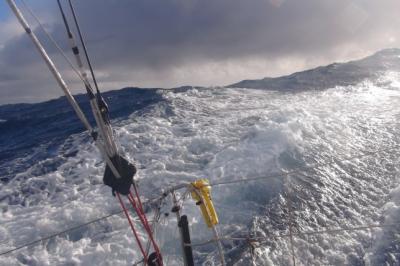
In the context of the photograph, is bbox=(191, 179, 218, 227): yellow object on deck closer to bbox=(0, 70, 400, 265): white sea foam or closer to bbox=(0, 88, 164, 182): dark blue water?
bbox=(0, 70, 400, 265): white sea foam

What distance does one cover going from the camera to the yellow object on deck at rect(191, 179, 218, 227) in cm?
295

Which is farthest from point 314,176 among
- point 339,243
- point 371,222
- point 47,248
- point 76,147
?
point 76,147

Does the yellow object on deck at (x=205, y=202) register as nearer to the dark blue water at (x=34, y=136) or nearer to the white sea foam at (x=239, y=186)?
the white sea foam at (x=239, y=186)

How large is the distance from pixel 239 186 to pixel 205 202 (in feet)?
13.0

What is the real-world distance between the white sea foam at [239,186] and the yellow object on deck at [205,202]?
35.7 inches

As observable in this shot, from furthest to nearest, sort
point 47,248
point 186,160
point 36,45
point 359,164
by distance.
A: point 186,160
point 359,164
point 47,248
point 36,45

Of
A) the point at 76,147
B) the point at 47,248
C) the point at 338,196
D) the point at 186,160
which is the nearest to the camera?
the point at 47,248

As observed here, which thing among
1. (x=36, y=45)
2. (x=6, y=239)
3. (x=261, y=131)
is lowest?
(x=6, y=239)

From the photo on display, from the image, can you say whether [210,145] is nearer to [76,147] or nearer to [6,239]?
[76,147]

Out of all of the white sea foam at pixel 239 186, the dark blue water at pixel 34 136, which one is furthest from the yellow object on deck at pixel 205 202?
the dark blue water at pixel 34 136

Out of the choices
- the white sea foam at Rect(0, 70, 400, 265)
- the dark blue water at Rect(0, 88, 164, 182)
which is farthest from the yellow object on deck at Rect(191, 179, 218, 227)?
the dark blue water at Rect(0, 88, 164, 182)

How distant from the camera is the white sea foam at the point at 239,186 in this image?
547 cm

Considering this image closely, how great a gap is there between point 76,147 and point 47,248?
5156mm

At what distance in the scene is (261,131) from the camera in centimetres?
975
